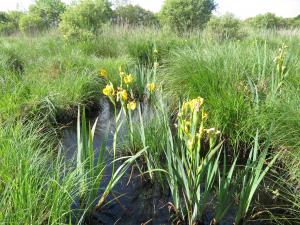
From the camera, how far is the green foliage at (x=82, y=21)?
940cm

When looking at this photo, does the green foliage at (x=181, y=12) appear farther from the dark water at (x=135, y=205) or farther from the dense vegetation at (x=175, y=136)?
the dark water at (x=135, y=205)

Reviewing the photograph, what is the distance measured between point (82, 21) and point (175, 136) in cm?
813

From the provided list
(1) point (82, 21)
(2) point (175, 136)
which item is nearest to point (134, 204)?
(2) point (175, 136)

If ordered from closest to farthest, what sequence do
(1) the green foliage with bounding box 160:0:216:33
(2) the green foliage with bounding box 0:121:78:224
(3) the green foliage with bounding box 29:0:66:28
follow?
(2) the green foliage with bounding box 0:121:78:224
(1) the green foliage with bounding box 160:0:216:33
(3) the green foliage with bounding box 29:0:66:28

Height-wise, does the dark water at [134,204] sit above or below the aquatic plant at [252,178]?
below

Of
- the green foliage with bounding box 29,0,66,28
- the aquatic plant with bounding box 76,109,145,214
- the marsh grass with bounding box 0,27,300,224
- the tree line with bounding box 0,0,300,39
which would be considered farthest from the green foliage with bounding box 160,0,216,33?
the aquatic plant with bounding box 76,109,145,214

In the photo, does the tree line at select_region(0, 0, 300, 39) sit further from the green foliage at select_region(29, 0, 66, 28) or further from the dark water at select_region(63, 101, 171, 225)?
the dark water at select_region(63, 101, 171, 225)

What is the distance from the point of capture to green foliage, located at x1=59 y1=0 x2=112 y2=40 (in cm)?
940

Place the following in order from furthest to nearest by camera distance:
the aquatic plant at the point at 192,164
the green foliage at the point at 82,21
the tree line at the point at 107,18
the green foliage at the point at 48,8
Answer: the green foliage at the point at 48,8 → the tree line at the point at 107,18 → the green foliage at the point at 82,21 → the aquatic plant at the point at 192,164

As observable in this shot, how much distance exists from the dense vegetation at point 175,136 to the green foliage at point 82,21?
234 cm

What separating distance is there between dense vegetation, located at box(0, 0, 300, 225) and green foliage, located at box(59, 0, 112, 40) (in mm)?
2341

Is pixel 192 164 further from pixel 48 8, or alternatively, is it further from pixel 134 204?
pixel 48 8

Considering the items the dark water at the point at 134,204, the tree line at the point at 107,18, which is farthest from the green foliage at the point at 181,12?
the dark water at the point at 134,204

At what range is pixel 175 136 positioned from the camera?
117 inches
